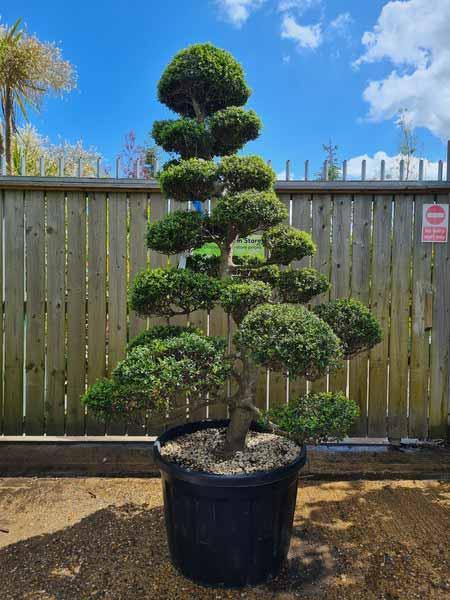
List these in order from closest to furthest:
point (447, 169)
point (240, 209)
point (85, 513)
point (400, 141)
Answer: point (240, 209) → point (85, 513) → point (447, 169) → point (400, 141)

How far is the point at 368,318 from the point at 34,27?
7252 millimetres

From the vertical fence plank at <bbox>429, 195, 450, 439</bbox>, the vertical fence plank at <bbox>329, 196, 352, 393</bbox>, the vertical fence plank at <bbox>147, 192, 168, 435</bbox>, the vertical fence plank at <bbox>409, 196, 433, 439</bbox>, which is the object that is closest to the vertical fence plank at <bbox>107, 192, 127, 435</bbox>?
the vertical fence plank at <bbox>147, 192, 168, 435</bbox>

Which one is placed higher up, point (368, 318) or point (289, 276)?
point (289, 276)

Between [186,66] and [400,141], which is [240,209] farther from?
[400,141]

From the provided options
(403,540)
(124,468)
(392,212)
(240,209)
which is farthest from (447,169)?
(124,468)

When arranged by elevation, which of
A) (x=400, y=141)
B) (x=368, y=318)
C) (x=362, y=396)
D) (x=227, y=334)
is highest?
(x=400, y=141)

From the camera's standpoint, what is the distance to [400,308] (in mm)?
2748

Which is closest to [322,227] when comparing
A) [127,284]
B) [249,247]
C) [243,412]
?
[249,247]

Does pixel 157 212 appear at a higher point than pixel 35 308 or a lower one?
higher

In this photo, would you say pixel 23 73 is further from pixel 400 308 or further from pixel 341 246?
pixel 400 308

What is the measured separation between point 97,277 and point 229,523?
5.88 feet

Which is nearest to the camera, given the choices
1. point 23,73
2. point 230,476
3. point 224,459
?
point 230,476

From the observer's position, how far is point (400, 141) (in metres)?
4.69

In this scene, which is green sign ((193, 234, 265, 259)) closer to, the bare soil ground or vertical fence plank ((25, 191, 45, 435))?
vertical fence plank ((25, 191, 45, 435))
